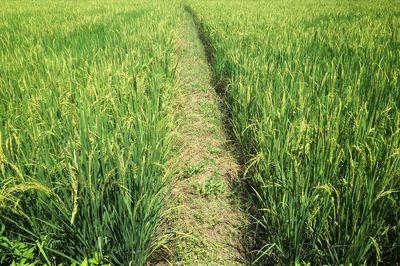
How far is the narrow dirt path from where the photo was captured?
1.57 metres

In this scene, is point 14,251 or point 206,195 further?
point 206,195

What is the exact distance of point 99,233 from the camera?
3.98ft

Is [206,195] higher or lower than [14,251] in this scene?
lower

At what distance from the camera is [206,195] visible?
2.06 metres

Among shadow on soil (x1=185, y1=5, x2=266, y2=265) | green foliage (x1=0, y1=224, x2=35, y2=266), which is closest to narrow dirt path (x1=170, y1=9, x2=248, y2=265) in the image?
shadow on soil (x1=185, y1=5, x2=266, y2=265)

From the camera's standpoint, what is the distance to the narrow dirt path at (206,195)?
1572 millimetres

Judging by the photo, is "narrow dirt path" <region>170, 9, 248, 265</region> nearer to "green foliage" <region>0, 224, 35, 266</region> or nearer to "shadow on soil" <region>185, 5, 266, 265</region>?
"shadow on soil" <region>185, 5, 266, 265</region>

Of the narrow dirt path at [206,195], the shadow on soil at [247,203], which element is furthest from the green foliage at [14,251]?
the shadow on soil at [247,203]

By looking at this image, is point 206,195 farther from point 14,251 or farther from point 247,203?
point 14,251

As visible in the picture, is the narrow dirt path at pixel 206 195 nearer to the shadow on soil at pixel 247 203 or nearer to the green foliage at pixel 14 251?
the shadow on soil at pixel 247 203

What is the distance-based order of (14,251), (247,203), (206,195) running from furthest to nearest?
(206,195) → (247,203) → (14,251)

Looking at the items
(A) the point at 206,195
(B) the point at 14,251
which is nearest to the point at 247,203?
(A) the point at 206,195

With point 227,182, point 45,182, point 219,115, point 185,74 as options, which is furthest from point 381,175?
point 185,74

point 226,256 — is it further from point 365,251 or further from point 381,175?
point 381,175
